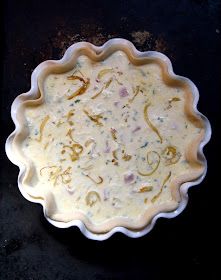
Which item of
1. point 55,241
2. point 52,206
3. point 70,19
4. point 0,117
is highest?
point 70,19

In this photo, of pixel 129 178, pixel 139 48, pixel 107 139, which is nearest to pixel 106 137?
pixel 107 139

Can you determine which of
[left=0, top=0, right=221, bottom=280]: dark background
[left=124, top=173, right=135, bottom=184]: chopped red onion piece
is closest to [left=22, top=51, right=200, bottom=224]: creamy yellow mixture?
[left=124, top=173, right=135, bottom=184]: chopped red onion piece

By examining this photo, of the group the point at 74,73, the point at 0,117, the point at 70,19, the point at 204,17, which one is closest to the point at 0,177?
the point at 0,117

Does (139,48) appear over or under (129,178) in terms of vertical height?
over

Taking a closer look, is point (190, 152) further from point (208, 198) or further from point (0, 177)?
point (0, 177)

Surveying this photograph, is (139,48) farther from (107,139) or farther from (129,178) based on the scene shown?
(129,178)

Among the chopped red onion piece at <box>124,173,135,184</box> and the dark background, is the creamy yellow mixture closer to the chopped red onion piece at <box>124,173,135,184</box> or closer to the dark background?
the chopped red onion piece at <box>124,173,135,184</box>

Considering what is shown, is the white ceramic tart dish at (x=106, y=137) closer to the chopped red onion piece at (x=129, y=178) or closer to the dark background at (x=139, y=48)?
the chopped red onion piece at (x=129, y=178)
